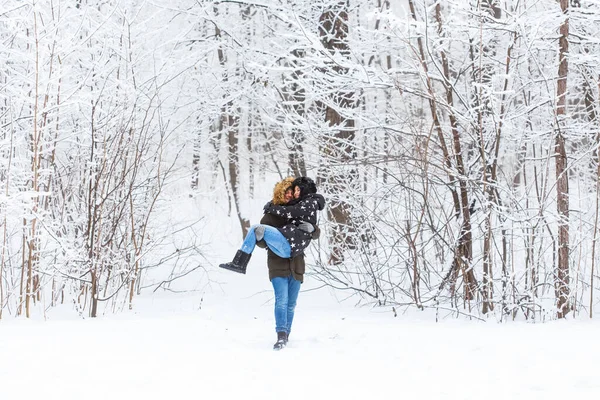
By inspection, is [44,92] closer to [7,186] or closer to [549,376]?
A: [7,186]

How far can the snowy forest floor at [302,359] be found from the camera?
3814mm

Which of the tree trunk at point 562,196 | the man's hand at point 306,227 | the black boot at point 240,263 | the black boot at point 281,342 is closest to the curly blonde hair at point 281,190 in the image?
the man's hand at point 306,227

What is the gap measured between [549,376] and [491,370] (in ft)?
1.21

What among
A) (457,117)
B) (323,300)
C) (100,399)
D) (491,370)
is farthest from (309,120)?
(100,399)

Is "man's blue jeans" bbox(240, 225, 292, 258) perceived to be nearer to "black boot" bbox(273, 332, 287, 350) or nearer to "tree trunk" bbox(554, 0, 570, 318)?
"black boot" bbox(273, 332, 287, 350)

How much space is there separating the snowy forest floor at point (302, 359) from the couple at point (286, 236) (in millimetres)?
354

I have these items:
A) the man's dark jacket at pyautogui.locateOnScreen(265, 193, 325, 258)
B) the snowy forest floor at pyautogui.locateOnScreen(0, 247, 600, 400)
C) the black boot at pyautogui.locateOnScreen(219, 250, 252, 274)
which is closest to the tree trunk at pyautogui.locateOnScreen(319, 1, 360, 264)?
the man's dark jacket at pyautogui.locateOnScreen(265, 193, 325, 258)

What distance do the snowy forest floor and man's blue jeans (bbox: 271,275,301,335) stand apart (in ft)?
0.67

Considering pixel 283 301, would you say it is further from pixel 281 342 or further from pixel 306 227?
pixel 306 227

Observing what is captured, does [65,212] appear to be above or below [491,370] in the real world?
above

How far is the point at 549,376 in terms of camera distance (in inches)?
155

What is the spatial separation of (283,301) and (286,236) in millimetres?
544

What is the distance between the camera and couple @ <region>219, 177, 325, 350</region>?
17.0 ft

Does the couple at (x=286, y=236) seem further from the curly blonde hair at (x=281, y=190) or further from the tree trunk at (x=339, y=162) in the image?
the tree trunk at (x=339, y=162)
